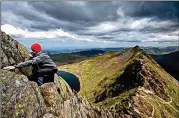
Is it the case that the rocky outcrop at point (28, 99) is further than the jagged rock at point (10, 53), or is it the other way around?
the jagged rock at point (10, 53)

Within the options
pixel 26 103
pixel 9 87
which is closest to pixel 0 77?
pixel 9 87

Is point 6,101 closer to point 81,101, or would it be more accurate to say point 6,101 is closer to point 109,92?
point 81,101

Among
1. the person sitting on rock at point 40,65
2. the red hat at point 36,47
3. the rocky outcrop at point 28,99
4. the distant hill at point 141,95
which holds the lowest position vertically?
the distant hill at point 141,95

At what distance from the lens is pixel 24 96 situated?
20.8 metres

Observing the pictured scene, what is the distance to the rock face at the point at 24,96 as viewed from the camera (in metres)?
19.9

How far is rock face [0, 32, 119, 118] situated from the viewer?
1990 cm

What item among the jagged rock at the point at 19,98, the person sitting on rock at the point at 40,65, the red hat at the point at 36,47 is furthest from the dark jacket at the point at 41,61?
the jagged rock at the point at 19,98

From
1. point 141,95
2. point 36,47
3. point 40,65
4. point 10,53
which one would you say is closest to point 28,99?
point 40,65

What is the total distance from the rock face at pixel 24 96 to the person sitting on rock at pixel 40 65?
723mm

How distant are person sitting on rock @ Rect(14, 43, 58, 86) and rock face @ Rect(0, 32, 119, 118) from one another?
723mm

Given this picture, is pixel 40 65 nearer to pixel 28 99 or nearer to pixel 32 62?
pixel 32 62

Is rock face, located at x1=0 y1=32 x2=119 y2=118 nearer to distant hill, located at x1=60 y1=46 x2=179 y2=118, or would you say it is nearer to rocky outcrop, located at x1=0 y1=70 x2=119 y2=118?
rocky outcrop, located at x1=0 y1=70 x2=119 y2=118

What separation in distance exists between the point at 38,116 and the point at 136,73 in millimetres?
149511

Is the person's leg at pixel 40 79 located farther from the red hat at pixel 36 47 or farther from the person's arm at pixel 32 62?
the red hat at pixel 36 47
